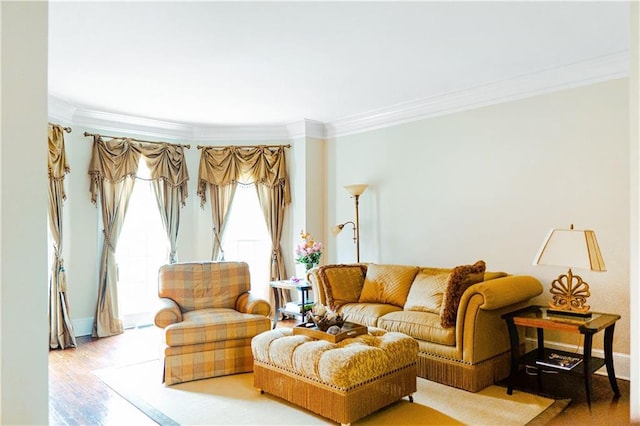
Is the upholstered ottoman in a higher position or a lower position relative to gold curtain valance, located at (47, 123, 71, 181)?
lower

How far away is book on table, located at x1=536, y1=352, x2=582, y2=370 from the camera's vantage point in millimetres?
3438

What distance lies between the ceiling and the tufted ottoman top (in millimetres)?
2256

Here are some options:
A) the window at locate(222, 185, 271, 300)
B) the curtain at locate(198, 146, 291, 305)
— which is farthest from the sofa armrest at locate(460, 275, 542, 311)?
the window at locate(222, 185, 271, 300)

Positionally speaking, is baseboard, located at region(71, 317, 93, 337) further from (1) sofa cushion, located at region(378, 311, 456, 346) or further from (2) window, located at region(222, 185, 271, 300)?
(1) sofa cushion, located at region(378, 311, 456, 346)

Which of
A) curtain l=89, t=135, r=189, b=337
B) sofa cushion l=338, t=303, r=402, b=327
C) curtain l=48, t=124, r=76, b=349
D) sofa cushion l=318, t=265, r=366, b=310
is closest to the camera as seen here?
sofa cushion l=338, t=303, r=402, b=327

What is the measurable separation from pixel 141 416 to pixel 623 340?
392 cm

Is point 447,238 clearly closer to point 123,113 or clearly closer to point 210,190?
point 210,190

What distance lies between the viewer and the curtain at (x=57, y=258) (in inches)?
198

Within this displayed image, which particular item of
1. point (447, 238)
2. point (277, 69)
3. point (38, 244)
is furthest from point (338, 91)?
point (38, 244)

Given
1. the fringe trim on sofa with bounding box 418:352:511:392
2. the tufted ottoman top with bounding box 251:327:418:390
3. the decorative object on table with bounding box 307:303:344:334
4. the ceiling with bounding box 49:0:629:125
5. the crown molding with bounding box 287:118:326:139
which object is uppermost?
the ceiling with bounding box 49:0:629:125

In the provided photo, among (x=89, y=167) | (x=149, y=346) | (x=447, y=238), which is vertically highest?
(x=89, y=167)

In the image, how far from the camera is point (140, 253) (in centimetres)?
617

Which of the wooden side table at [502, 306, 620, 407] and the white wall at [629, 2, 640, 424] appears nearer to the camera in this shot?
the white wall at [629, 2, 640, 424]

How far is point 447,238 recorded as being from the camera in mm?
5121
